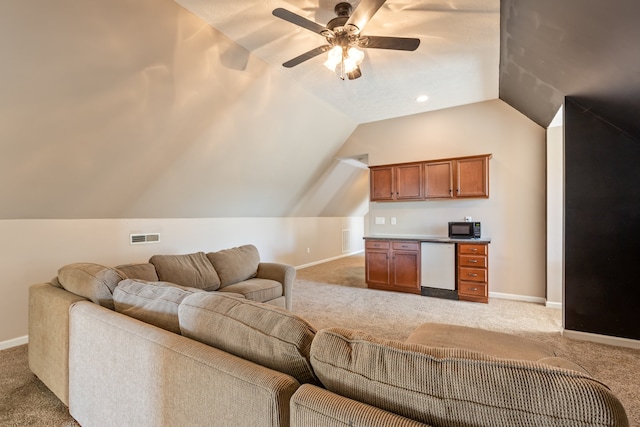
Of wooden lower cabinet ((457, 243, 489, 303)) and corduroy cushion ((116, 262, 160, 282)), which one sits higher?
corduroy cushion ((116, 262, 160, 282))

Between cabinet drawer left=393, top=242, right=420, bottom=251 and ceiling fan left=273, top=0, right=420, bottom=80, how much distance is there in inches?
111

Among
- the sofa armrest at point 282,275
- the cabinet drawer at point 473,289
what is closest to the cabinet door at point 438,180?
the cabinet drawer at point 473,289

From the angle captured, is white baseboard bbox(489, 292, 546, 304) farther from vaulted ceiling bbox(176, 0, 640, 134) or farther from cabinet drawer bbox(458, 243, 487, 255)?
vaulted ceiling bbox(176, 0, 640, 134)

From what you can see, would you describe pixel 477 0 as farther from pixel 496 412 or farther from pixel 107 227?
pixel 107 227

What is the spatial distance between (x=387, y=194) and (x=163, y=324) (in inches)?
164

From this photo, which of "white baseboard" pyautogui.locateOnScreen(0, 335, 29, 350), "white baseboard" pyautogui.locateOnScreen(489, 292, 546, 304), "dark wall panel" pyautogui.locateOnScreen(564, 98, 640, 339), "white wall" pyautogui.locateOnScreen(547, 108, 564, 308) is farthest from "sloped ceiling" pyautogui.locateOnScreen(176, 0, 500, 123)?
"white baseboard" pyautogui.locateOnScreen(0, 335, 29, 350)

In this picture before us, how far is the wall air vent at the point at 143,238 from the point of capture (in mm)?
3758

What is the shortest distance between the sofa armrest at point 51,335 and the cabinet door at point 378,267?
3.85 meters

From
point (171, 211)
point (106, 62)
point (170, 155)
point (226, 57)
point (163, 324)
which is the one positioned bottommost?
point (163, 324)

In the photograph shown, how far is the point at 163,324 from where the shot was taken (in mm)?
1294

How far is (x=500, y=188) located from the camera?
4.21 meters

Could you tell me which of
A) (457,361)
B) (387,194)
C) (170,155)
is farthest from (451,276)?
(170,155)

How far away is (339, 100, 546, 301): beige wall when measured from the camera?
3992 millimetres

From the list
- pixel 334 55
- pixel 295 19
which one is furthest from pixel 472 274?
pixel 295 19
